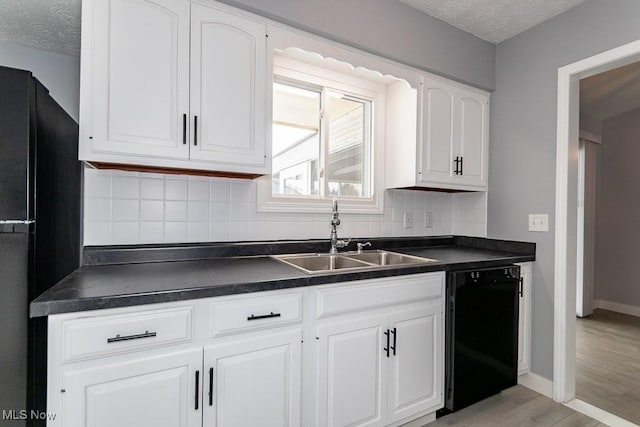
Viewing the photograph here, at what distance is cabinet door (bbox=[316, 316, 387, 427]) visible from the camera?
1455mm

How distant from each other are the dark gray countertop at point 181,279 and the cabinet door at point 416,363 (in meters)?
0.26

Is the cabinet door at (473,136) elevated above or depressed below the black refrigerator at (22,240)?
above

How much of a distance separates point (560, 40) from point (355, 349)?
2.34 m

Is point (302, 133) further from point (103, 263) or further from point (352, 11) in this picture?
point (103, 263)

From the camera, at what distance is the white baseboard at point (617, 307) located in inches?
148

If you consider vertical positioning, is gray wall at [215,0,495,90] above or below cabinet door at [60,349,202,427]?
above

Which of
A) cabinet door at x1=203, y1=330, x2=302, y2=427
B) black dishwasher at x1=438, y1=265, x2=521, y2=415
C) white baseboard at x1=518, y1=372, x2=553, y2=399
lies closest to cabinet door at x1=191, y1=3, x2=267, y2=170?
cabinet door at x1=203, y1=330, x2=302, y2=427

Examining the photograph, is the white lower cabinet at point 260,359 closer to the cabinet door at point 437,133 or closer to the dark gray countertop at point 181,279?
the dark gray countertop at point 181,279

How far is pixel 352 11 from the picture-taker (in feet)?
6.27

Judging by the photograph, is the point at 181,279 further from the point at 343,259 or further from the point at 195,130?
the point at 343,259

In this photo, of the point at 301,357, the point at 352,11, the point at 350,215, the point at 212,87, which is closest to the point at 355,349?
the point at 301,357

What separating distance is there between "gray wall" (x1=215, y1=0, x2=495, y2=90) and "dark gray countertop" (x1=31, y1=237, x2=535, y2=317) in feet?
4.25

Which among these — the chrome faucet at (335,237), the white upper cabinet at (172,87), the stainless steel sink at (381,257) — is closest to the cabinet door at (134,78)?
the white upper cabinet at (172,87)

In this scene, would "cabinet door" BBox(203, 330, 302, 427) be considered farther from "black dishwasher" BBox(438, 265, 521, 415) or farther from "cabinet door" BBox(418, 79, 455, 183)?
"cabinet door" BBox(418, 79, 455, 183)
